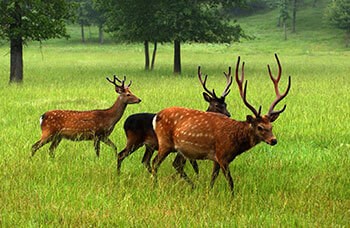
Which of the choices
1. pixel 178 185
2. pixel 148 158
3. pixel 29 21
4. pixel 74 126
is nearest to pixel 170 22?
pixel 29 21

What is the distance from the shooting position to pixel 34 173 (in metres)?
6.70

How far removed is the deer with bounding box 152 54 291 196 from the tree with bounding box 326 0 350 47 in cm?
5922

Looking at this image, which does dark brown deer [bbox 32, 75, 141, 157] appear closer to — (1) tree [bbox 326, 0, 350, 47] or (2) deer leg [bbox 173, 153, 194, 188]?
(2) deer leg [bbox 173, 153, 194, 188]

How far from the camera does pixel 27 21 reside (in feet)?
62.9

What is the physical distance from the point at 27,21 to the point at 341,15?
5215cm

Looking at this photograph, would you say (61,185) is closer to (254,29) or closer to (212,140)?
(212,140)

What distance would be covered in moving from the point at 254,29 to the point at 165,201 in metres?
78.4

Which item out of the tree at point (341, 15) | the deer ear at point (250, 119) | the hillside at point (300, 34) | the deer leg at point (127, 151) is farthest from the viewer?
the tree at point (341, 15)

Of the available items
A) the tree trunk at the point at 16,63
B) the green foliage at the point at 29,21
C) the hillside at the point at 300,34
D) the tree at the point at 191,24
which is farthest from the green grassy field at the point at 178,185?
the hillside at the point at 300,34

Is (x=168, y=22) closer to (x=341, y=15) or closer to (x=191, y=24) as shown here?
(x=191, y=24)

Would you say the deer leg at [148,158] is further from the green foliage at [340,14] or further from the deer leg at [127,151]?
the green foliage at [340,14]

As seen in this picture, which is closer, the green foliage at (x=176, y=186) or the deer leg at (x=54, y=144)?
the green foliage at (x=176, y=186)

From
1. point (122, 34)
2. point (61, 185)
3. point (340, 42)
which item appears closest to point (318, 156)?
point (61, 185)

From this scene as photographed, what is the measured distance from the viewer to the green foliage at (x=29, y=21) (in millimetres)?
18859
